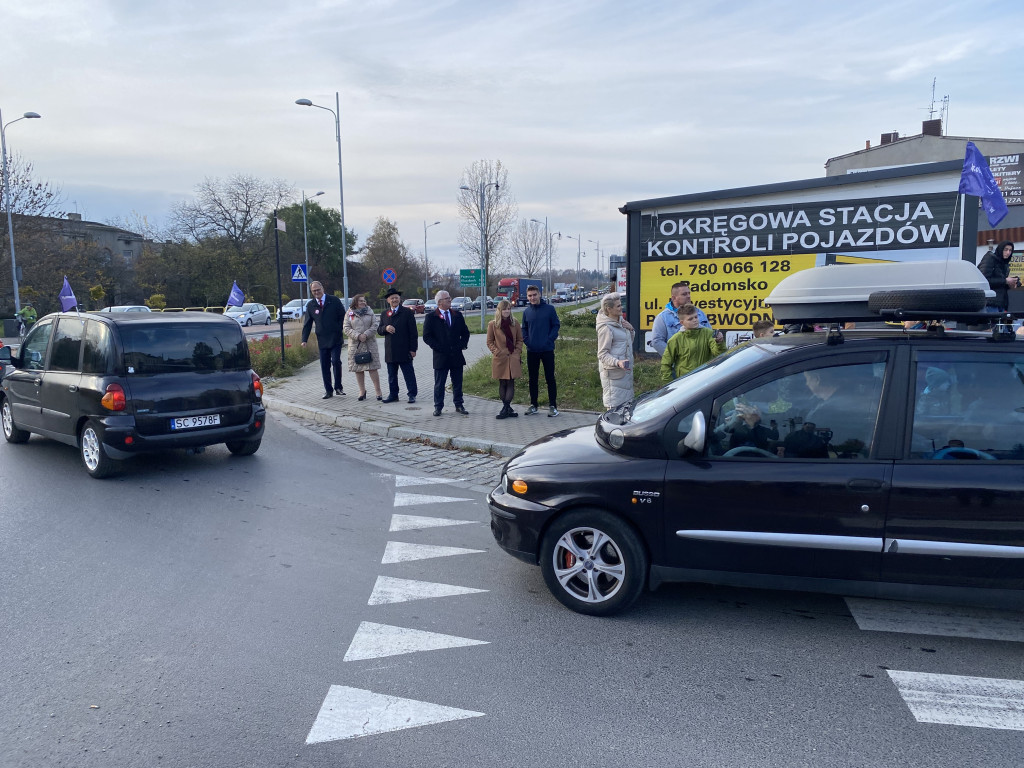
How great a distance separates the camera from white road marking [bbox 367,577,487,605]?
4660 mm

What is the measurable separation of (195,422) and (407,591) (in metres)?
4.28

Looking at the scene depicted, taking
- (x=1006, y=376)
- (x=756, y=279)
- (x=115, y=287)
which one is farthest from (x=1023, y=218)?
(x=115, y=287)

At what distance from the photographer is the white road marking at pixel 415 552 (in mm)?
5399

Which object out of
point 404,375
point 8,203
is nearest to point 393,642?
point 404,375

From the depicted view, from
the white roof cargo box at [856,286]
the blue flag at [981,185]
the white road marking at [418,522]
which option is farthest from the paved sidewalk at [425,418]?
the blue flag at [981,185]

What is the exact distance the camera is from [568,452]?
460 centimetres

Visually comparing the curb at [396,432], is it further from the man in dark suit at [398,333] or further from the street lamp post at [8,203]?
the street lamp post at [8,203]

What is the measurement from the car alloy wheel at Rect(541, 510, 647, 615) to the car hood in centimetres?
32

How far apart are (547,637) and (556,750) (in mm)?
1075

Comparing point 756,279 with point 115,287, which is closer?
point 756,279

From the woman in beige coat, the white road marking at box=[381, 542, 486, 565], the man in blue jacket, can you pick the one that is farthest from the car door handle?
the woman in beige coat

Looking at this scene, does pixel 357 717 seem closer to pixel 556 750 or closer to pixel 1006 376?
pixel 556 750

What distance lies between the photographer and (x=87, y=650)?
3977mm

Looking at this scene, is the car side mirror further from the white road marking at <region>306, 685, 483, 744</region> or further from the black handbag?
the black handbag
